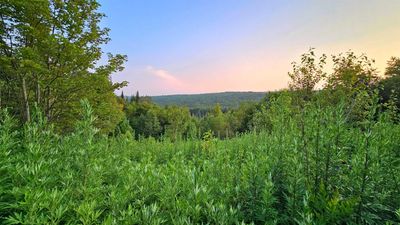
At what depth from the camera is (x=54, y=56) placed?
10414mm

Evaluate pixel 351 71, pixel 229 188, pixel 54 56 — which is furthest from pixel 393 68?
pixel 229 188

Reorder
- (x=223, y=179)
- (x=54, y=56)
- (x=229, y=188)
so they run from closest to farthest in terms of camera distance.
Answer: (x=229, y=188), (x=223, y=179), (x=54, y=56)

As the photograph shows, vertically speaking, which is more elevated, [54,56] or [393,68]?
[393,68]

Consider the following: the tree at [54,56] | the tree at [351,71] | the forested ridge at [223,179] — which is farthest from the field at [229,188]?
the tree at [54,56]

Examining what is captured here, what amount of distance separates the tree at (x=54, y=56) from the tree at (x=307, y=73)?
834 centimetres

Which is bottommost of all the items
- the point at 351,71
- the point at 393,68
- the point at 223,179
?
the point at 223,179

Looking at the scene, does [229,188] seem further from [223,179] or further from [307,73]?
[307,73]

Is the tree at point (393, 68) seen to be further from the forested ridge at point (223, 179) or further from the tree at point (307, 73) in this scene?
the forested ridge at point (223, 179)

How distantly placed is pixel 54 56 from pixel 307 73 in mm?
Answer: 9946

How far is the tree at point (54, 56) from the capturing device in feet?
31.6

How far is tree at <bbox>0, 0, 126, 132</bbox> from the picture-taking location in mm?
9617

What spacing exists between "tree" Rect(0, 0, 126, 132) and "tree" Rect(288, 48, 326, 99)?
834 cm

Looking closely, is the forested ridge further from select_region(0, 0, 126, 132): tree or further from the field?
select_region(0, 0, 126, 132): tree

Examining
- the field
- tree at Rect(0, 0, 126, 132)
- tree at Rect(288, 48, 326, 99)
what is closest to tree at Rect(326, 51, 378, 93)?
tree at Rect(288, 48, 326, 99)
